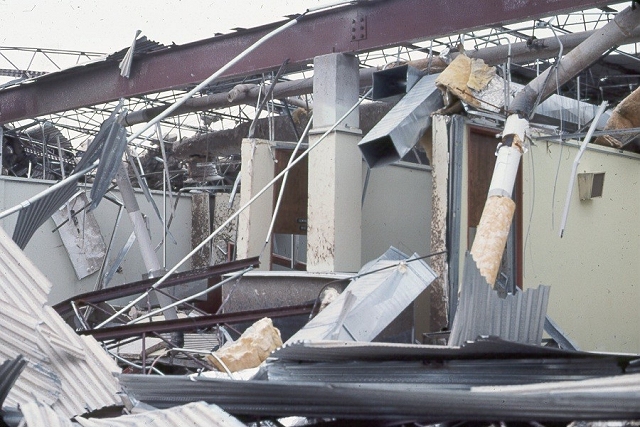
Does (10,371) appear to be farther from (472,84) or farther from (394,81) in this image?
(394,81)

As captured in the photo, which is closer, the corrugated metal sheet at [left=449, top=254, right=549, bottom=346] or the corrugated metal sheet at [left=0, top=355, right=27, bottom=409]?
the corrugated metal sheet at [left=0, top=355, right=27, bottom=409]

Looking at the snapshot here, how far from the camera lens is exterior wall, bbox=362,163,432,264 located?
12.9m

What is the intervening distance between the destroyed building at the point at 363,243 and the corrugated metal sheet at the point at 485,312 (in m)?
0.02

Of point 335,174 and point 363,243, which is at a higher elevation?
point 335,174

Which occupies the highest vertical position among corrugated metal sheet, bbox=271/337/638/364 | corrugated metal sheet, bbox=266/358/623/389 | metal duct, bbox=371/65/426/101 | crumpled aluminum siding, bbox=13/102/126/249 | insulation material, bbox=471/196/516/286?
metal duct, bbox=371/65/426/101

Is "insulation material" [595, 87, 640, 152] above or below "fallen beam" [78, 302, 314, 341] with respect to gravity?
above

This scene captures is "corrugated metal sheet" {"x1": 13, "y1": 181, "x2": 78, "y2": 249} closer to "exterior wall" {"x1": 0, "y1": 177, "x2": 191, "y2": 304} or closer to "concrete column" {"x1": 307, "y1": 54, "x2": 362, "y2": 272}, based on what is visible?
"concrete column" {"x1": 307, "y1": 54, "x2": 362, "y2": 272}

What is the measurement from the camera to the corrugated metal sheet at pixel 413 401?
4.01m

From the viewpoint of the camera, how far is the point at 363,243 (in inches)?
504

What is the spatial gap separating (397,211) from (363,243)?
82 cm

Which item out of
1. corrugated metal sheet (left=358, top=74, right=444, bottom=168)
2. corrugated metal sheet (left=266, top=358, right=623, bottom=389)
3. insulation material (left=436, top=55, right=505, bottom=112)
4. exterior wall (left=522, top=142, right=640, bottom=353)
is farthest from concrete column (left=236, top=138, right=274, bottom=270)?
corrugated metal sheet (left=266, top=358, right=623, bottom=389)

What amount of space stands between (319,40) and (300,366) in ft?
22.3

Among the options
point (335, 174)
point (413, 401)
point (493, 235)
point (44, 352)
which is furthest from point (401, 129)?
point (413, 401)

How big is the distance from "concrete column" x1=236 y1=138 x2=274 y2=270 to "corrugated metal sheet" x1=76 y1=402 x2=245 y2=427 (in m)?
7.10
